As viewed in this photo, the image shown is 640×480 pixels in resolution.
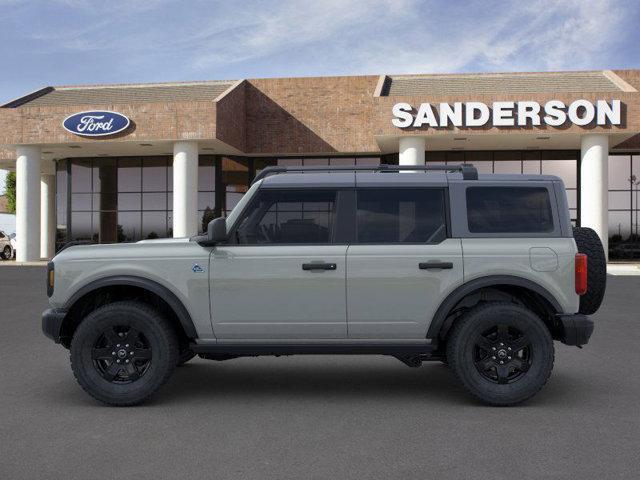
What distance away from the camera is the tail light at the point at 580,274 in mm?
6066

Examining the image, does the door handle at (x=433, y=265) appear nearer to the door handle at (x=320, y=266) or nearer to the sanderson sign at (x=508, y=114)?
the door handle at (x=320, y=266)

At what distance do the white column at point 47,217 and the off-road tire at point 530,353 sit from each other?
40.4 meters

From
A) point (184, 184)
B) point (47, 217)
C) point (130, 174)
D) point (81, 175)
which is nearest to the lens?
point (184, 184)

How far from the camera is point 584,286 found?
6086mm

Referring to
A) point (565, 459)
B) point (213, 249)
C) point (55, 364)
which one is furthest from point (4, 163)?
point (565, 459)

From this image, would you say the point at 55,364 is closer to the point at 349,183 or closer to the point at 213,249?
the point at 213,249

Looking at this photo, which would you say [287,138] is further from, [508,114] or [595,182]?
[595,182]

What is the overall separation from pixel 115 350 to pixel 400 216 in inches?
109

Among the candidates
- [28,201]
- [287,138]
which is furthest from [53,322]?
[28,201]

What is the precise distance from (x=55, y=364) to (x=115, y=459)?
13.0ft

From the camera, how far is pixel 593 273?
633 centimetres

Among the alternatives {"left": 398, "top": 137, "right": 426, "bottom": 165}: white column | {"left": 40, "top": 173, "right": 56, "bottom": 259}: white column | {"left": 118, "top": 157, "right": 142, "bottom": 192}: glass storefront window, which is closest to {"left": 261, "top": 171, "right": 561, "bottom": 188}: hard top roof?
{"left": 398, "top": 137, "right": 426, "bottom": 165}: white column

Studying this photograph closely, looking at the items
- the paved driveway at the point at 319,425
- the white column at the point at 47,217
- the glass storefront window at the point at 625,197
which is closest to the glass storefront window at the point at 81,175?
the white column at the point at 47,217

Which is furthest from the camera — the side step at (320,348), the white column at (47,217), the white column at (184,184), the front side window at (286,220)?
the white column at (47,217)
